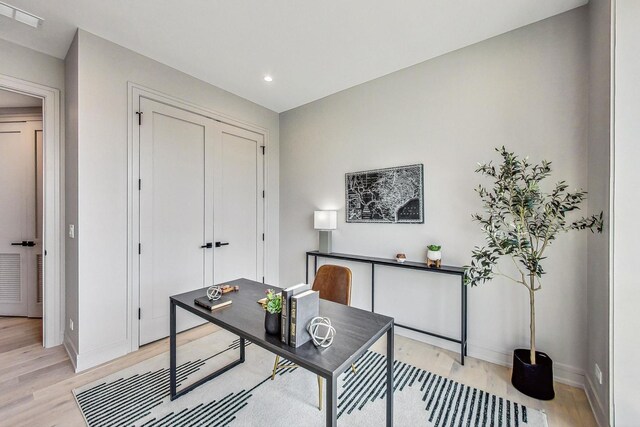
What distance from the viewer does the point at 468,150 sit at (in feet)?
8.30

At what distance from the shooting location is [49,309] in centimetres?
270

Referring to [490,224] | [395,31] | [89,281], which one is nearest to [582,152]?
[490,224]

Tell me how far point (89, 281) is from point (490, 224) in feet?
10.9

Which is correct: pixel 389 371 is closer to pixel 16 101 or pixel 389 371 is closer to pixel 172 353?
pixel 172 353

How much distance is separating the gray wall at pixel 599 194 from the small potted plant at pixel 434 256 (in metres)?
1.02

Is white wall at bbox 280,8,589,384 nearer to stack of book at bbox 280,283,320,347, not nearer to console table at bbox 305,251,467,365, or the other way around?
console table at bbox 305,251,467,365

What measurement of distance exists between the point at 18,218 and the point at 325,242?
3889mm

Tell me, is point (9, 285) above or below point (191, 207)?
below

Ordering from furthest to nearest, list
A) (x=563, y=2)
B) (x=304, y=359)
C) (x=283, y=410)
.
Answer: (x=563, y=2)
(x=283, y=410)
(x=304, y=359)

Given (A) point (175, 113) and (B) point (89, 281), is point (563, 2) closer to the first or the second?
(A) point (175, 113)

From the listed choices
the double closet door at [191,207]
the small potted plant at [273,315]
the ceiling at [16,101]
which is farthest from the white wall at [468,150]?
the ceiling at [16,101]

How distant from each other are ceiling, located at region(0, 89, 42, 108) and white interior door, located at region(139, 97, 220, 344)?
1694 mm

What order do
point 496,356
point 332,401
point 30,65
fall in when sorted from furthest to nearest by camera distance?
point 30,65, point 496,356, point 332,401

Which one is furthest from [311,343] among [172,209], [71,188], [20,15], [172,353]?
[20,15]
